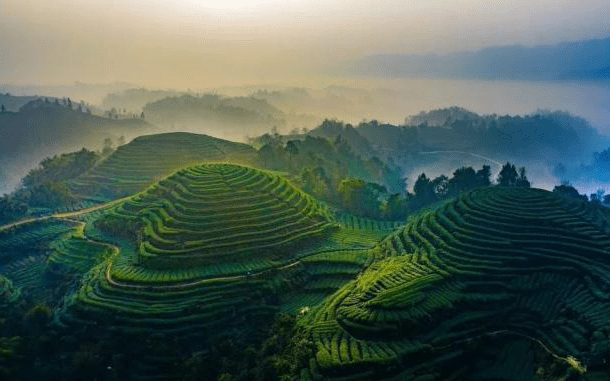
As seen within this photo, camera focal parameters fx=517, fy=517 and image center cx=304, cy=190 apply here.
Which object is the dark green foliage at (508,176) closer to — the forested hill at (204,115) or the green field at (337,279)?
the green field at (337,279)

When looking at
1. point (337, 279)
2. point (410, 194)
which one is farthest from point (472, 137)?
point (337, 279)

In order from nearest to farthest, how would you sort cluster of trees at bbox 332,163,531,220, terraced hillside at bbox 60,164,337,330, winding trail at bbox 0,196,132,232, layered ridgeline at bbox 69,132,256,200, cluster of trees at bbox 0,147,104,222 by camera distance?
terraced hillside at bbox 60,164,337,330 → winding trail at bbox 0,196,132,232 → cluster of trees at bbox 0,147,104,222 → cluster of trees at bbox 332,163,531,220 → layered ridgeline at bbox 69,132,256,200

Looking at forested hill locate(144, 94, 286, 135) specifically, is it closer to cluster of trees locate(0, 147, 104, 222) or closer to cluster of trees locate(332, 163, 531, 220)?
cluster of trees locate(0, 147, 104, 222)

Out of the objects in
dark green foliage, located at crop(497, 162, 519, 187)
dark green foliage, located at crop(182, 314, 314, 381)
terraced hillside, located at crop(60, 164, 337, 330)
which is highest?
dark green foliage, located at crop(497, 162, 519, 187)

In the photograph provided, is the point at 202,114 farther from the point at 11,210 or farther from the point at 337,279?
the point at 337,279

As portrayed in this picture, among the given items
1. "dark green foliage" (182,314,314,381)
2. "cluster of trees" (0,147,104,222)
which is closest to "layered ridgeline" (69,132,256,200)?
"cluster of trees" (0,147,104,222)

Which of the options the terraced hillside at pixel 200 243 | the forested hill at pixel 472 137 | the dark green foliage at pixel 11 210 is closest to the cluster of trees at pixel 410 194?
the terraced hillside at pixel 200 243
